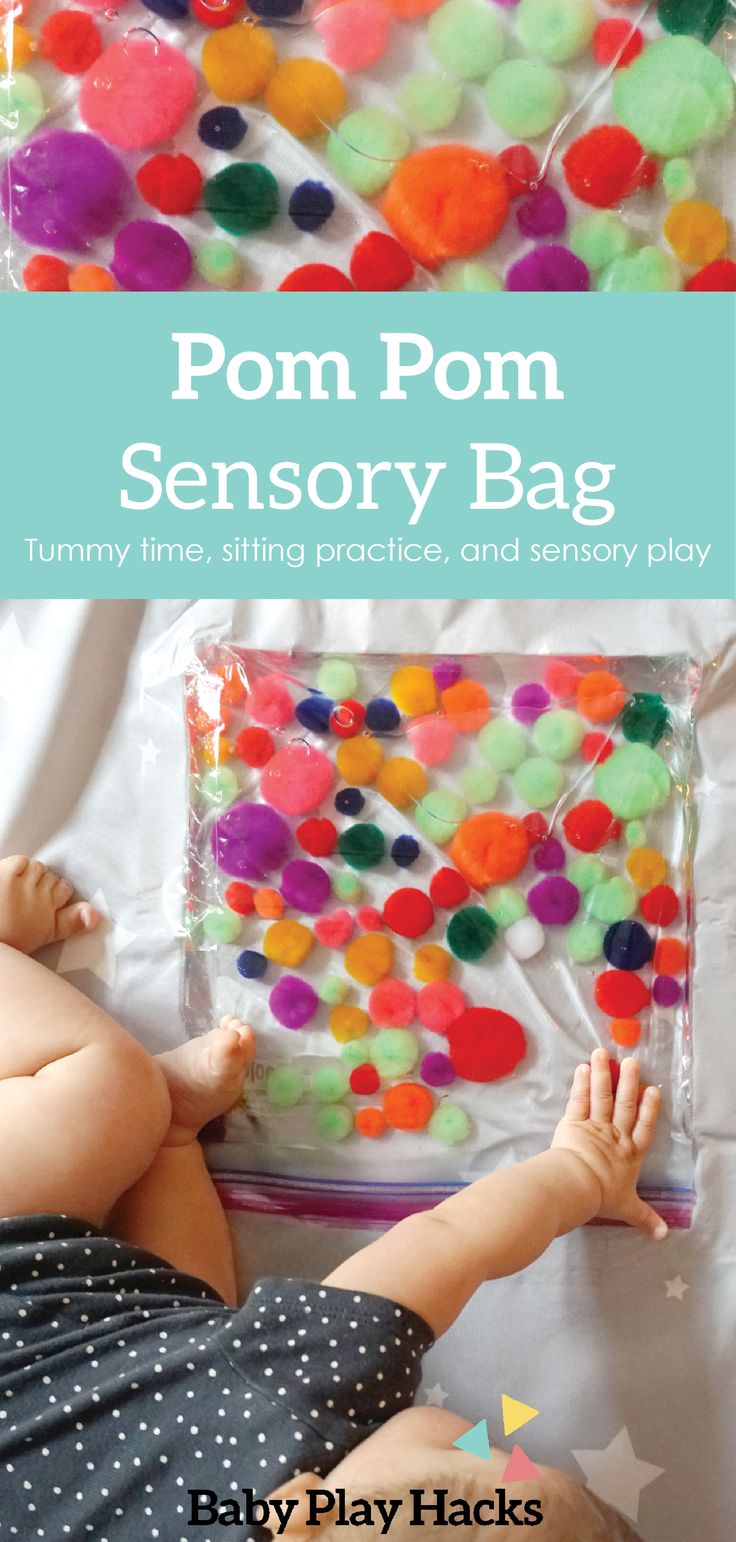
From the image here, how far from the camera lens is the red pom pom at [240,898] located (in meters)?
0.90

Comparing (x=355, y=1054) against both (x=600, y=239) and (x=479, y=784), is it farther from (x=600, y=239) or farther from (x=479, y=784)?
(x=600, y=239)

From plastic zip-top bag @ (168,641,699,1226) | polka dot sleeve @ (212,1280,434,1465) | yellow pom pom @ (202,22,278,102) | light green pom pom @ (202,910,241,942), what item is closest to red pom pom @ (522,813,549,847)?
plastic zip-top bag @ (168,641,699,1226)

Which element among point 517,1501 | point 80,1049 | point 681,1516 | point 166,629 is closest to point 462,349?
point 166,629

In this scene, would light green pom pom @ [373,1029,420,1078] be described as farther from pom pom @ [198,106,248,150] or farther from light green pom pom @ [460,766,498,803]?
pom pom @ [198,106,248,150]

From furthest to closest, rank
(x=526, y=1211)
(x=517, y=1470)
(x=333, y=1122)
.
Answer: (x=333, y=1122) < (x=526, y=1211) < (x=517, y=1470)

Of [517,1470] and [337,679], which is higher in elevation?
[337,679]

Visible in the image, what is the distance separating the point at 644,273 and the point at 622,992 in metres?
0.48

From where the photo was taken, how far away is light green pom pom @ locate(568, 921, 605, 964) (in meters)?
0.88

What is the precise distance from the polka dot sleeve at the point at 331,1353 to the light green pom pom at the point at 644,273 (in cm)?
65

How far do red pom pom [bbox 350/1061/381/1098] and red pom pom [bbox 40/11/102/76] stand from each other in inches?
28.0

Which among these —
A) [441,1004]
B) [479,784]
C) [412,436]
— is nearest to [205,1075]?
[441,1004]

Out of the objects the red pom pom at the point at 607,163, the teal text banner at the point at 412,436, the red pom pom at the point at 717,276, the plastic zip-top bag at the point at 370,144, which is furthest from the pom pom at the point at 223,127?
the red pom pom at the point at 717,276

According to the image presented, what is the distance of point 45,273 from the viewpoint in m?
0.90

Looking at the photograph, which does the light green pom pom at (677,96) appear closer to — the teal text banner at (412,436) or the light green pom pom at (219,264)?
the teal text banner at (412,436)
